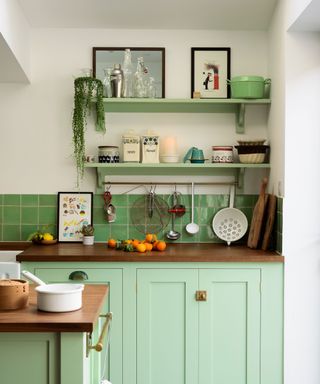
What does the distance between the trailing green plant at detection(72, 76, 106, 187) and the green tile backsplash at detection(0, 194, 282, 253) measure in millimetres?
391

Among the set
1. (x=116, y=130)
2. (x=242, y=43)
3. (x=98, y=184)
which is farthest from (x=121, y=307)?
(x=242, y=43)

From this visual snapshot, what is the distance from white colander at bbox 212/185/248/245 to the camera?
14.9 ft

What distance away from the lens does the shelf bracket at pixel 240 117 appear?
451cm

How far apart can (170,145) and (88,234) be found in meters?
0.81

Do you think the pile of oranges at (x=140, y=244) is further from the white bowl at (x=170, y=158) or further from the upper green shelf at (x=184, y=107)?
the upper green shelf at (x=184, y=107)

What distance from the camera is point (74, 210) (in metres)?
4.64

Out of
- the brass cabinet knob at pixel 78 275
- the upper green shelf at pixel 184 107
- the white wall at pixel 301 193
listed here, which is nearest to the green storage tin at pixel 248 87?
the upper green shelf at pixel 184 107

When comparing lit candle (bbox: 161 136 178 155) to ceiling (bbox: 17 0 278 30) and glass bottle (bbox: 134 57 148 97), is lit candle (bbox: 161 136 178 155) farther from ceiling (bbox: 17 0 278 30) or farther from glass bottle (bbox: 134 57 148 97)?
ceiling (bbox: 17 0 278 30)

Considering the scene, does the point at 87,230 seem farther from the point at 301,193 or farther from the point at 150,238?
the point at 301,193

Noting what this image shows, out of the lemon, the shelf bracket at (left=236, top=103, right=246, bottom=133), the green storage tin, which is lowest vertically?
the lemon

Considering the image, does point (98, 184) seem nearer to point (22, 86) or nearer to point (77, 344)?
point (22, 86)

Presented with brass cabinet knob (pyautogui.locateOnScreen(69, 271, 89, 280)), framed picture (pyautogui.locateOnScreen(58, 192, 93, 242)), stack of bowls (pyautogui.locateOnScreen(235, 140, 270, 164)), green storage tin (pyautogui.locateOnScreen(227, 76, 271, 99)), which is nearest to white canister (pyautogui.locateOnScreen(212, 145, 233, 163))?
→ stack of bowls (pyautogui.locateOnScreen(235, 140, 270, 164))

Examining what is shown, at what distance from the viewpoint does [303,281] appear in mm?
4016

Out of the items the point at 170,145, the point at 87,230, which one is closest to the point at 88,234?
the point at 87,230
